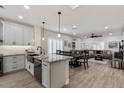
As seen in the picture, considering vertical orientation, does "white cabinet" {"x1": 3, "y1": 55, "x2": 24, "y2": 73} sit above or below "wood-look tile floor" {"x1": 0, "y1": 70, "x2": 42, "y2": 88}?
above

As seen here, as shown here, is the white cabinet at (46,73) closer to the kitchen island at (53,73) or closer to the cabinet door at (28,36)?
the kitchen island at (53,73)

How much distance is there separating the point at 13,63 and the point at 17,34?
1.57 m

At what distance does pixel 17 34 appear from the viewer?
448cm

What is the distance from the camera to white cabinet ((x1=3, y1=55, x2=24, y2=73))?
147 inches

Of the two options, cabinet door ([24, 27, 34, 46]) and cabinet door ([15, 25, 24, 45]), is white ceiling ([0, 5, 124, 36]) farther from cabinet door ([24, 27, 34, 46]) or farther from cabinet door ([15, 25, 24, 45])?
cabinet door ([24, 27, 34, 46])

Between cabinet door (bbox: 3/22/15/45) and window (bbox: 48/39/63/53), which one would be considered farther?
window (bbox: 48/39/63/53)

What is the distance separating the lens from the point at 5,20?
4.12 metres

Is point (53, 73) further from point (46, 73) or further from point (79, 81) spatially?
point (79, 81)

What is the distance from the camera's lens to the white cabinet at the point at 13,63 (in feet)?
12.3

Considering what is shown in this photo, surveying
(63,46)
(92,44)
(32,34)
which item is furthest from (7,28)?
(92,44)

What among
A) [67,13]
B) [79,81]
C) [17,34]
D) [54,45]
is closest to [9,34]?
[17,34]

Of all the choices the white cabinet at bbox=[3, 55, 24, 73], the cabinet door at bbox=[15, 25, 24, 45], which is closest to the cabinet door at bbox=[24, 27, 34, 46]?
the cabinet door at bbox=[15, 25, 24, 45]

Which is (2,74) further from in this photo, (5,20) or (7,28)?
(5,20)
